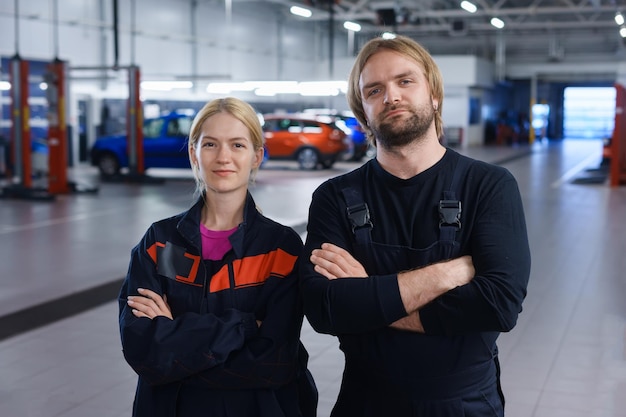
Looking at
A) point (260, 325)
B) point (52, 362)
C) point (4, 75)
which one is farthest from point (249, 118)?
point (4, 75)

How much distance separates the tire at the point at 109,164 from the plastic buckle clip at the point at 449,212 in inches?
635

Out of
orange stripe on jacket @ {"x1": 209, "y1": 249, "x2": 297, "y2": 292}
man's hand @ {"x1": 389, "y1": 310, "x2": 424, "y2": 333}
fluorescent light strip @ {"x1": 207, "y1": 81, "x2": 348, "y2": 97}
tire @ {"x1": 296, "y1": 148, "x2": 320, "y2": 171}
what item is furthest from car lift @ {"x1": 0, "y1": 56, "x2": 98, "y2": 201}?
man's hand @ {"x1": 389, "y1": 310, "x2": 424, "y2": 333}

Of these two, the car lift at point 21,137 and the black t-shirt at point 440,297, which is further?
the car lift at point 21,137

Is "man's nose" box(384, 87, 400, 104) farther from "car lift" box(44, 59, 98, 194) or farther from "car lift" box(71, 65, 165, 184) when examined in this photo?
"car lift" box(71, 65, 165, 184)

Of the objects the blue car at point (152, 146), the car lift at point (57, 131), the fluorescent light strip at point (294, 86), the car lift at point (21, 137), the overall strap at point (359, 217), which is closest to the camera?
the overall strap at point (359, 217)

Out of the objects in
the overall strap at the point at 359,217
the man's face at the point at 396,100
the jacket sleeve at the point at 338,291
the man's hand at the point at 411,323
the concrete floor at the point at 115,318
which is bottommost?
the concrete floor at the point at 115,318

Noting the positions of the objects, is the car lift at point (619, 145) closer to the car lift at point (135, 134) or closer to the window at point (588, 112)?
the car lift at point (135, 134)

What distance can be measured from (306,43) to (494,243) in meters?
31.2

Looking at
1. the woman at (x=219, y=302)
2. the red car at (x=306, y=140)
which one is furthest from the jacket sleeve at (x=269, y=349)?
the red car at (x=306, y=140)

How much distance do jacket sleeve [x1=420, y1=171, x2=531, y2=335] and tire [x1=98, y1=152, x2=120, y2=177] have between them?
1615cm

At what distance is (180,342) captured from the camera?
203 cm

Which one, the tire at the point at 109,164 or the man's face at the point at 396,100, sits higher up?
the man's face at the point at 396,100

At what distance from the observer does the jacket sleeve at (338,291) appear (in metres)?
1.90

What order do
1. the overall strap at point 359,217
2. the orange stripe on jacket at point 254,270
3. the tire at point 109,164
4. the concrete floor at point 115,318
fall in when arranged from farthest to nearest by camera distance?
the tire at point 109,164, the concrete floor at point 115,318, the orange stripe on jacket at point 254,270, the overall strap at point 359,217
